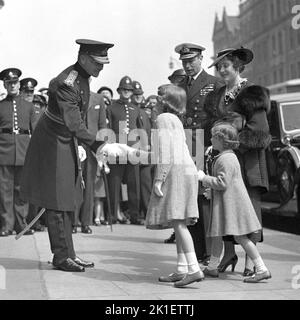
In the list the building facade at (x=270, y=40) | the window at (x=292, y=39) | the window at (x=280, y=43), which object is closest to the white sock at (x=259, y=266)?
the building facade at (x=270, y=40)

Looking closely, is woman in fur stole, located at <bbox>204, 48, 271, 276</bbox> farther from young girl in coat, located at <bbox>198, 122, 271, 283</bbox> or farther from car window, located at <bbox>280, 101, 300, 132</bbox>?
car window, located at <bbox>280, 101, 300, 132</bbox>

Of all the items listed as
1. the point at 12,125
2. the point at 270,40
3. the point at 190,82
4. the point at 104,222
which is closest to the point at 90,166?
the point at 12,125

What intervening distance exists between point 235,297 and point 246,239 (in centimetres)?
87

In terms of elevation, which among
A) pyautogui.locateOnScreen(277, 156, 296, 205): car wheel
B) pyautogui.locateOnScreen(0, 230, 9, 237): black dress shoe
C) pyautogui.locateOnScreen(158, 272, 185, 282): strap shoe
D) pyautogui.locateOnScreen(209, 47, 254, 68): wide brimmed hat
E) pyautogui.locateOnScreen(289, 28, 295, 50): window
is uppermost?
pyautogui.locateOnScreen(289, 28, 295, 50): window

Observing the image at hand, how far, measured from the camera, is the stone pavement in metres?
5.54

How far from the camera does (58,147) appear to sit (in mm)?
6730

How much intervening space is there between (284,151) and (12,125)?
4.03 metres

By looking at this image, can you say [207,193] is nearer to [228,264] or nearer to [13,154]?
[228,264]

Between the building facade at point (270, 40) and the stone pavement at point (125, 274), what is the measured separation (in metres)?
55.6

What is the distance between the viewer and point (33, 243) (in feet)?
→ 29.5

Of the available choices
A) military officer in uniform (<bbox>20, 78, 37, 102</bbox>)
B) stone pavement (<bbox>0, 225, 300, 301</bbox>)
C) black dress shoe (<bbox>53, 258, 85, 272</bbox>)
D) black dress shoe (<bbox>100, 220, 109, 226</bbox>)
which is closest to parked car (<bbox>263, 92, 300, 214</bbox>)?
stone pavement (<bbox>0, 225, 300, 301</bbox>)

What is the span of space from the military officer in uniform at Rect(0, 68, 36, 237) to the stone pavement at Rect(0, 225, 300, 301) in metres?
0.68

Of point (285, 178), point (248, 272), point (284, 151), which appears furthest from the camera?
point (284, 151)
